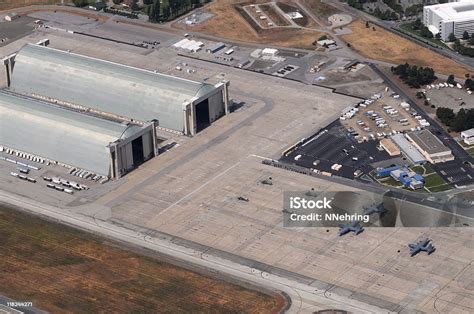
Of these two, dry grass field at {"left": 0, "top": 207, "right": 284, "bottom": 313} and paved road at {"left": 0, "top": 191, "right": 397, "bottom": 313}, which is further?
dry grass field at {"left": 0, "top": 207, "right": 284, "bottom": 313}

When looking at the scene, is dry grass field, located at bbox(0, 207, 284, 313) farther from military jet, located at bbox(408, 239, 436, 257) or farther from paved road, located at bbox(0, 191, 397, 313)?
military jet, located at bbox(408, 239, 436, 257)

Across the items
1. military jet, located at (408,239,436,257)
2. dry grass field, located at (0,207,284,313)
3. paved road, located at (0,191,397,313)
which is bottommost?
paved road, located at (0,191,397,313)

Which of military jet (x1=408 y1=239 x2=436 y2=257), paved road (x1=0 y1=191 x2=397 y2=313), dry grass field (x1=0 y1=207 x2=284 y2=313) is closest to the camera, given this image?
paved road (x1=0 y1=191 x2=397 y2=313)

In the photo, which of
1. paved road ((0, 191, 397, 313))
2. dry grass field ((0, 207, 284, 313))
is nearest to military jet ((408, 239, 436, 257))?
paved road ((0, 191, 397, 313))

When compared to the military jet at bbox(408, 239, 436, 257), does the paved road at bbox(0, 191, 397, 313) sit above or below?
below

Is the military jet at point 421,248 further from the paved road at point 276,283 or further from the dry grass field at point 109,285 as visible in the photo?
the dry grass field at point 109,285

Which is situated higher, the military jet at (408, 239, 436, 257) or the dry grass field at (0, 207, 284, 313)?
the military jet at (408, 239, 436, 257)

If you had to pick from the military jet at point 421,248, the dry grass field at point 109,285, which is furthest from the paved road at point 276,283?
the military jet at point 421,248

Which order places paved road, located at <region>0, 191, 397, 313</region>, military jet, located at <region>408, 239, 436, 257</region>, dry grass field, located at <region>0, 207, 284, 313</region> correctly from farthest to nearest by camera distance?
1. military jet, located at <region>408, 239, 436, 257</region>
2. dry grass field, located at <region>0, 207, 284, 313</region>
3. paved road, located at <region>0, 191, 397, 313</region>

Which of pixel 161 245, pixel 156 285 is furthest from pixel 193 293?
pixel 161 245
